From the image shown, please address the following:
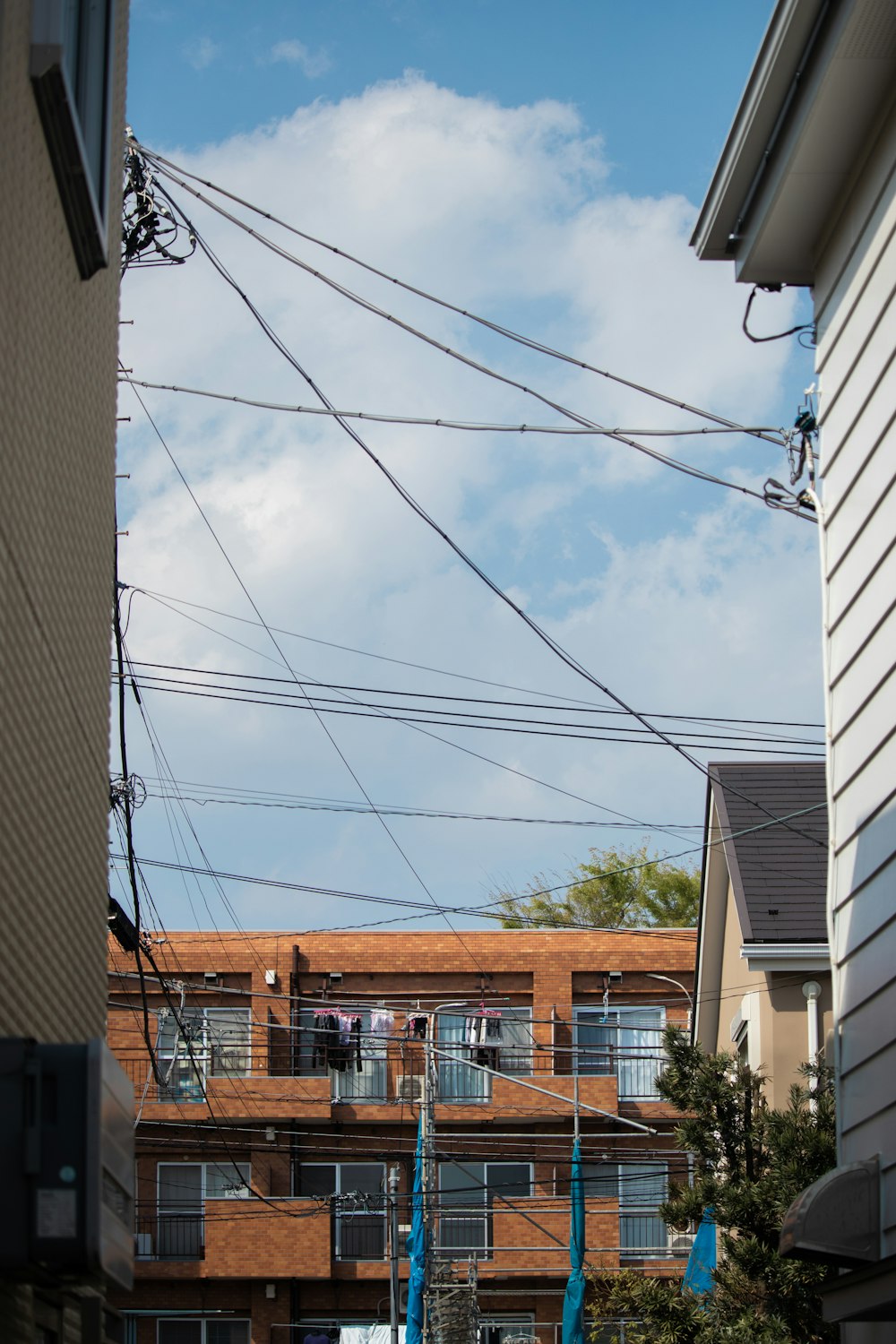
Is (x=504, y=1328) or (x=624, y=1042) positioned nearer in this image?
(x=504, y=1328)

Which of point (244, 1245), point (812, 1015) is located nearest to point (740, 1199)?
point (812, 1015)

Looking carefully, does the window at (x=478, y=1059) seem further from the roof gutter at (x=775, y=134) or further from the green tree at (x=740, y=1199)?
the roof gutter at (x=775, y=134)

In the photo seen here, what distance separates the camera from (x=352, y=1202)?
35906 mm

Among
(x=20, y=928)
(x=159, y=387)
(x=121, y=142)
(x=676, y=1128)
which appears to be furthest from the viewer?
(x=159, y=387)

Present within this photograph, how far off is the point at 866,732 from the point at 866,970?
43.0 inches

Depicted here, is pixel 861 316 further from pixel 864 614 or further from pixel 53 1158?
pixel 53 1158

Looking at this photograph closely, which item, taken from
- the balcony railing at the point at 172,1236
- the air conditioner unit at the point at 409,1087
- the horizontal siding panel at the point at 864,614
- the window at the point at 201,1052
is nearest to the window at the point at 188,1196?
the balcony railing at the point at 172,1236

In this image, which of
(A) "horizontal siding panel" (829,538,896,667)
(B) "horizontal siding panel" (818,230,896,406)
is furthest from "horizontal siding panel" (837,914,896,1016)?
(B) "horizontal siding panel" (818,230,896,406)

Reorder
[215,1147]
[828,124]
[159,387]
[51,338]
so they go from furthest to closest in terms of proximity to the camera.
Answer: [215,1147]
[159,387]
[828,124]
[51,338]

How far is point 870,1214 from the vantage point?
22.9 feet

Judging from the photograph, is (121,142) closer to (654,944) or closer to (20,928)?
(20,928)

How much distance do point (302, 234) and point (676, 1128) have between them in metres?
7.41

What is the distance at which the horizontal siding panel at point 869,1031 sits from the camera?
23.1 ft

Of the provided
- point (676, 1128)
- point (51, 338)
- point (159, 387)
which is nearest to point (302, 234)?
point (159, 387)
